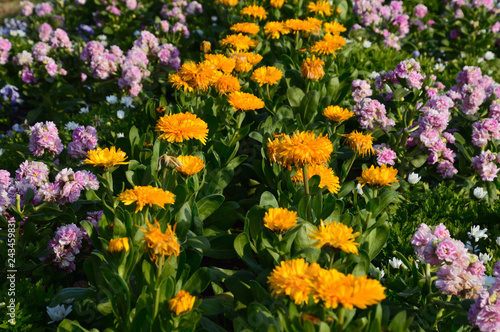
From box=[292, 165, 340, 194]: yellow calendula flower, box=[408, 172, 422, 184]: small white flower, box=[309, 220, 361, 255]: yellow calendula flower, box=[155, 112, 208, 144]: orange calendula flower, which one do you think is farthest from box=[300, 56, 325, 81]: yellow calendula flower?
box=[309, 220, 361, 255]: yellow calendula flower

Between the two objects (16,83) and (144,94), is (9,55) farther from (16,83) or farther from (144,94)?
(144,94)

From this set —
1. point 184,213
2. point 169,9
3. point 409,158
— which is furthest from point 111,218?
point 169,9

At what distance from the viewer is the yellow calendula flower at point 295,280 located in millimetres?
1586

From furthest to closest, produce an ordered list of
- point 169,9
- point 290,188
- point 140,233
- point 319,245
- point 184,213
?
point 169,9, point 290,188, point 184,213, point 140,233, point 319,245

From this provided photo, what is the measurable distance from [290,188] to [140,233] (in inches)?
35.0

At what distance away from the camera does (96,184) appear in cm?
275

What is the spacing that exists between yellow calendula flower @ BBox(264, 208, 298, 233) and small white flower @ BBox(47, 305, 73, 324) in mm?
999

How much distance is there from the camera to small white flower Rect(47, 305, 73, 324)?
7.34ft

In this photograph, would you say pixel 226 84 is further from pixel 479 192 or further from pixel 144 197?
pixel 479 192

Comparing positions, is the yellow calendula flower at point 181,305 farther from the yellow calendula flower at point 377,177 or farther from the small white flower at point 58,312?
the yellow calendula flower at point 377,177

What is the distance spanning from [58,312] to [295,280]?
121 cm

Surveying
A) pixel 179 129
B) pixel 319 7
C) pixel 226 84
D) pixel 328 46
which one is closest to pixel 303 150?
pixel 179 129

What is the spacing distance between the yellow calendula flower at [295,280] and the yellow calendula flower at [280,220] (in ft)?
0.98

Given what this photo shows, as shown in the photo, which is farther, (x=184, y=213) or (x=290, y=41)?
(x=290, y=41)
